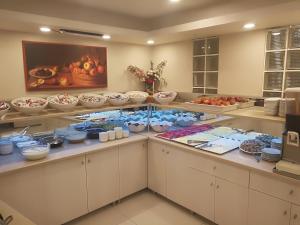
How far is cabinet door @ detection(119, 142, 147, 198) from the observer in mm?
2711

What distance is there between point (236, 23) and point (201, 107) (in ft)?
3.71

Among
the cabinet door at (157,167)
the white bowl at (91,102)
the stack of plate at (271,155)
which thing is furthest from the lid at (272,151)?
the white bowl at (91,102)

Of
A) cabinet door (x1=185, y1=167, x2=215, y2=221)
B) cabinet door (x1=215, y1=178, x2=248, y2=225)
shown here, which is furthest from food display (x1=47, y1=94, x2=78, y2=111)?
cabinet door (x1=215, y1=178, x2=248, y2=225)

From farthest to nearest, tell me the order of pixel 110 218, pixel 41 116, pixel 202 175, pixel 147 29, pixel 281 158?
pixel 147 29 → pixel 110 218 → pixel 202 175 → pixel 41 116 → pixel 281 158

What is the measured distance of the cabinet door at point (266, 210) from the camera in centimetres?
180

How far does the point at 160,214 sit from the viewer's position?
254 centimetres

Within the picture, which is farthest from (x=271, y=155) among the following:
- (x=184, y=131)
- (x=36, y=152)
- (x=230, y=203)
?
(x=36, y=152)

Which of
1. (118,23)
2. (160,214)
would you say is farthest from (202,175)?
(118,23)

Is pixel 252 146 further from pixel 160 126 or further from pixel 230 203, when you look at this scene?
pixel 160 126

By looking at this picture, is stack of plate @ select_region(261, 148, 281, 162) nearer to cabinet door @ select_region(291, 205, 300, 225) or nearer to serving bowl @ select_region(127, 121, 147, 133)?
cabinet door @ select_region(291, 205, 300, 225)

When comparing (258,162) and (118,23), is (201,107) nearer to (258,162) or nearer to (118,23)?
(258,162)

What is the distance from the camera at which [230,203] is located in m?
2.13

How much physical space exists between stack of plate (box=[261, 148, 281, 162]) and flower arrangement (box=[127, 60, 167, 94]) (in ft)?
8.46

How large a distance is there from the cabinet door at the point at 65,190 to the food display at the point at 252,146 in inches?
61.8
